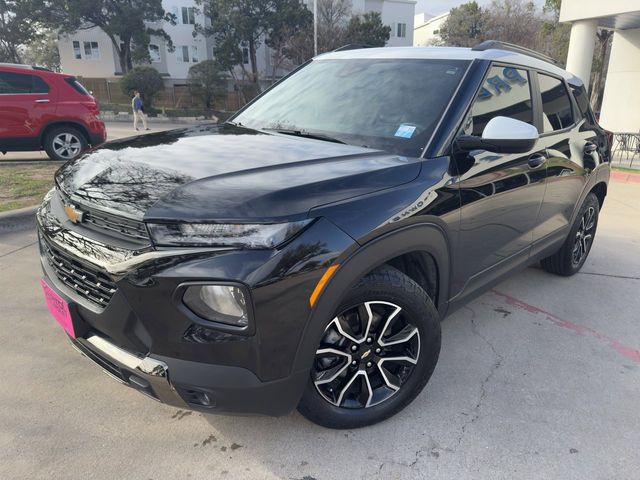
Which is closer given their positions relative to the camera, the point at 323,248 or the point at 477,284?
the point at 323,248

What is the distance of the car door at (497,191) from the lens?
2740mm

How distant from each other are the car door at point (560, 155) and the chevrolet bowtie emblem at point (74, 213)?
283 centimetres

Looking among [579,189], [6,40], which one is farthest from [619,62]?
[6,40]

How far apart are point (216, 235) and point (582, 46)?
16366mm

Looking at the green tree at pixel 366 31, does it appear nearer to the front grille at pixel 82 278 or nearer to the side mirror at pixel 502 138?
the side mirror at pixel 502 138

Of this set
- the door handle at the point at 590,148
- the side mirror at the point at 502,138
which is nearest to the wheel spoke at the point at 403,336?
the side mirror at the point at 502,138

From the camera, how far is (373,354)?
7.82ft

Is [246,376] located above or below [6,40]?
below

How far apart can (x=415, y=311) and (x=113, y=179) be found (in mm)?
1511

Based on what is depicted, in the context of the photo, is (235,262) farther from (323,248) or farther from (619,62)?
(619,62)

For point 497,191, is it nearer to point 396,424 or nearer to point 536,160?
point 536,160

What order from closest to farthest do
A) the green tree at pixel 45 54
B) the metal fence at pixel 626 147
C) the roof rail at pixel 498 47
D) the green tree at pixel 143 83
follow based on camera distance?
the roof rail at pixel 498 47 → the metal fence at pixel 626 147 → the green tree at pixel 143 83 → the green tree at pixel 45 54

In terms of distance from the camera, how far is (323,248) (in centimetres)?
195

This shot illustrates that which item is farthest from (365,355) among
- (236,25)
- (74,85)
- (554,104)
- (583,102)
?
(236,25)
